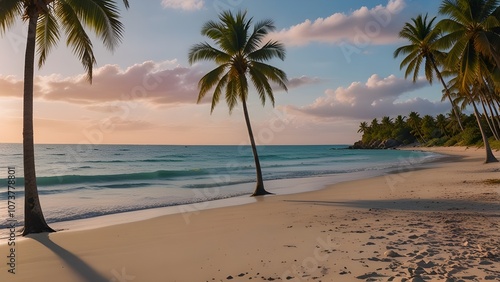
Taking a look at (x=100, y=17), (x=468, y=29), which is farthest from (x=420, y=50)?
(x=100, y=17)

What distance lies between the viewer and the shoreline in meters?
5.22

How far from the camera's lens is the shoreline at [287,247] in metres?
5.22

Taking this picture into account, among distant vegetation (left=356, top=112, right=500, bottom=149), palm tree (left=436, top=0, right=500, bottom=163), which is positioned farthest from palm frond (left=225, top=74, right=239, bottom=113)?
distant vegetation (left=356, top=112, right=500, bottom=149)

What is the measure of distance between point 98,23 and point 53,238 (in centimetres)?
605

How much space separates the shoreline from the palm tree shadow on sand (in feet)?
0.06

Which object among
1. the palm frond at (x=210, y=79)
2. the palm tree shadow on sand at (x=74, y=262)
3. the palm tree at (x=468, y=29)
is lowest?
the palm tree shadow on sand at (x=74, y=262)

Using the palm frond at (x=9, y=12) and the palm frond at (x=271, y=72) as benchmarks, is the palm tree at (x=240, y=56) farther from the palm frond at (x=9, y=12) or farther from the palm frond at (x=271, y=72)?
the palm frond at (x=9, y=12)

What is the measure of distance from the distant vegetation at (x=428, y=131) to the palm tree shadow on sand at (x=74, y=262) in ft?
162

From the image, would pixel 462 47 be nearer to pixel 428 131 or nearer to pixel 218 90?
pixel 218 90

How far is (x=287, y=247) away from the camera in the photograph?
664 cm

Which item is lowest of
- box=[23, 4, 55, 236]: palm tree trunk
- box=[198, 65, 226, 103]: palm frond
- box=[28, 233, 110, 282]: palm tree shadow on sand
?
box=[28, 233, 110, 282]: palm tree shadow on sand

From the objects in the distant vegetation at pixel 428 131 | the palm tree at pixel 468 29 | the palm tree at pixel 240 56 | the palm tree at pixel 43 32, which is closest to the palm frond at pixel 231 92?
the palm tree at pixel 240 56

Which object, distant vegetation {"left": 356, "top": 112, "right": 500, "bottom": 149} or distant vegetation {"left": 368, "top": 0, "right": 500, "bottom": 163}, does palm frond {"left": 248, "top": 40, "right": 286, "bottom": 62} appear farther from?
distant vegetation {"left": 356, "top": 112, "right": 500, "bottom": 149}

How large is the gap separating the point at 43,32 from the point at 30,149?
14.3 ft
